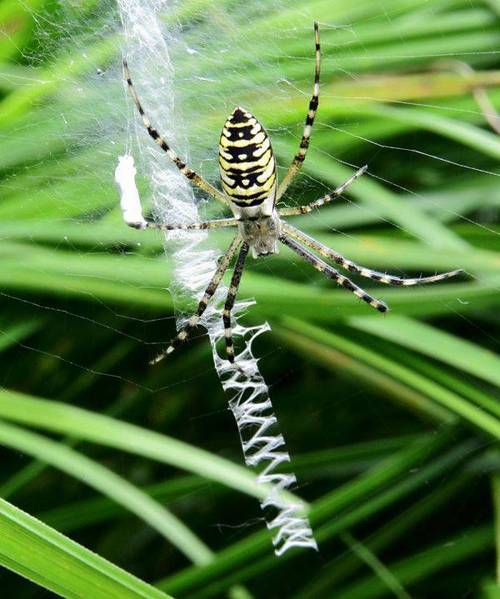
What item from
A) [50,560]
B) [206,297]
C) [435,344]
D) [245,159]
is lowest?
[206,297]

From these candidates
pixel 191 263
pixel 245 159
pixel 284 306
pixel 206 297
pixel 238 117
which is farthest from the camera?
pixel 206 297

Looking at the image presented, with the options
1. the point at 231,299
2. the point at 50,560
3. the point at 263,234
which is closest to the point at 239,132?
the point at 263,234

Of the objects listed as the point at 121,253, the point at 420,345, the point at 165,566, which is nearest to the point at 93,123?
the point at 121,253

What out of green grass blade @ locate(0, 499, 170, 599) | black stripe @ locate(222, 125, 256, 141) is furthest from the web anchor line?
green grass blade @ locate(0, 499, 170, 599)

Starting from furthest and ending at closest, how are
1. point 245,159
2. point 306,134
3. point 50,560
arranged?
point 306,134 → point 245,159 → point 50,560

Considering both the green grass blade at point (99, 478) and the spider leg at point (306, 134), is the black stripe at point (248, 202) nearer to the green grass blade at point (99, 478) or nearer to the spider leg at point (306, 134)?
the spider leg at point (306, 134)

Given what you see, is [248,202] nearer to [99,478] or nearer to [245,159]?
[245,159]

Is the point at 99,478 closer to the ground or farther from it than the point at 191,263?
closer to the ground
